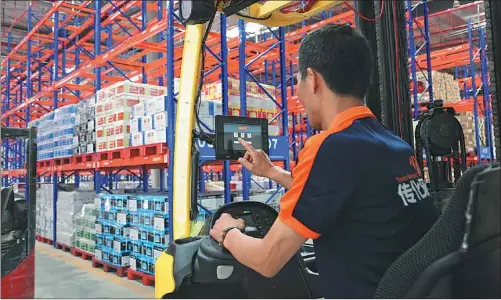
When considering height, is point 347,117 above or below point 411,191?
above

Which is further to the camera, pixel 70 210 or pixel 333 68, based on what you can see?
pixel 70 210

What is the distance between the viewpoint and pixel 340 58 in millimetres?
1511

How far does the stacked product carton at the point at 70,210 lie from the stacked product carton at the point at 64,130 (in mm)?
848

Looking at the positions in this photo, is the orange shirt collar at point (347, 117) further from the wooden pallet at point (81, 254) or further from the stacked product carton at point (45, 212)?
the stacked product carton at point (45, 212)

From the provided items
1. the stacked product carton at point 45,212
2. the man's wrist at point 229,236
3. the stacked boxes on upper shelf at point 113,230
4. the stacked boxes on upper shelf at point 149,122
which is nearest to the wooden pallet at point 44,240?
the stacked product carton at point 45,212

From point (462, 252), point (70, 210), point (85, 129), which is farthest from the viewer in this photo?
point (70, 210)

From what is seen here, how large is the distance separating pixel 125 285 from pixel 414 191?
18.6ft

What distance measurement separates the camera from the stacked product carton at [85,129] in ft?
26.6

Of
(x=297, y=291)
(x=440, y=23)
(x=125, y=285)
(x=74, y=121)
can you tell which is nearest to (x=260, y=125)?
(x=297, y=291)

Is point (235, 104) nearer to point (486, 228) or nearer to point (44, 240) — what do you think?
point (486, 228)

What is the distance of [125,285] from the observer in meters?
6.40

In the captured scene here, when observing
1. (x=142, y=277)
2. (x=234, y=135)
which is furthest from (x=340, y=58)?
(x=142, y=277)

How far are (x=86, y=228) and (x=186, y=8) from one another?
22.6ft

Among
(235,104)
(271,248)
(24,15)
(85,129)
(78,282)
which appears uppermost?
(24,15)
